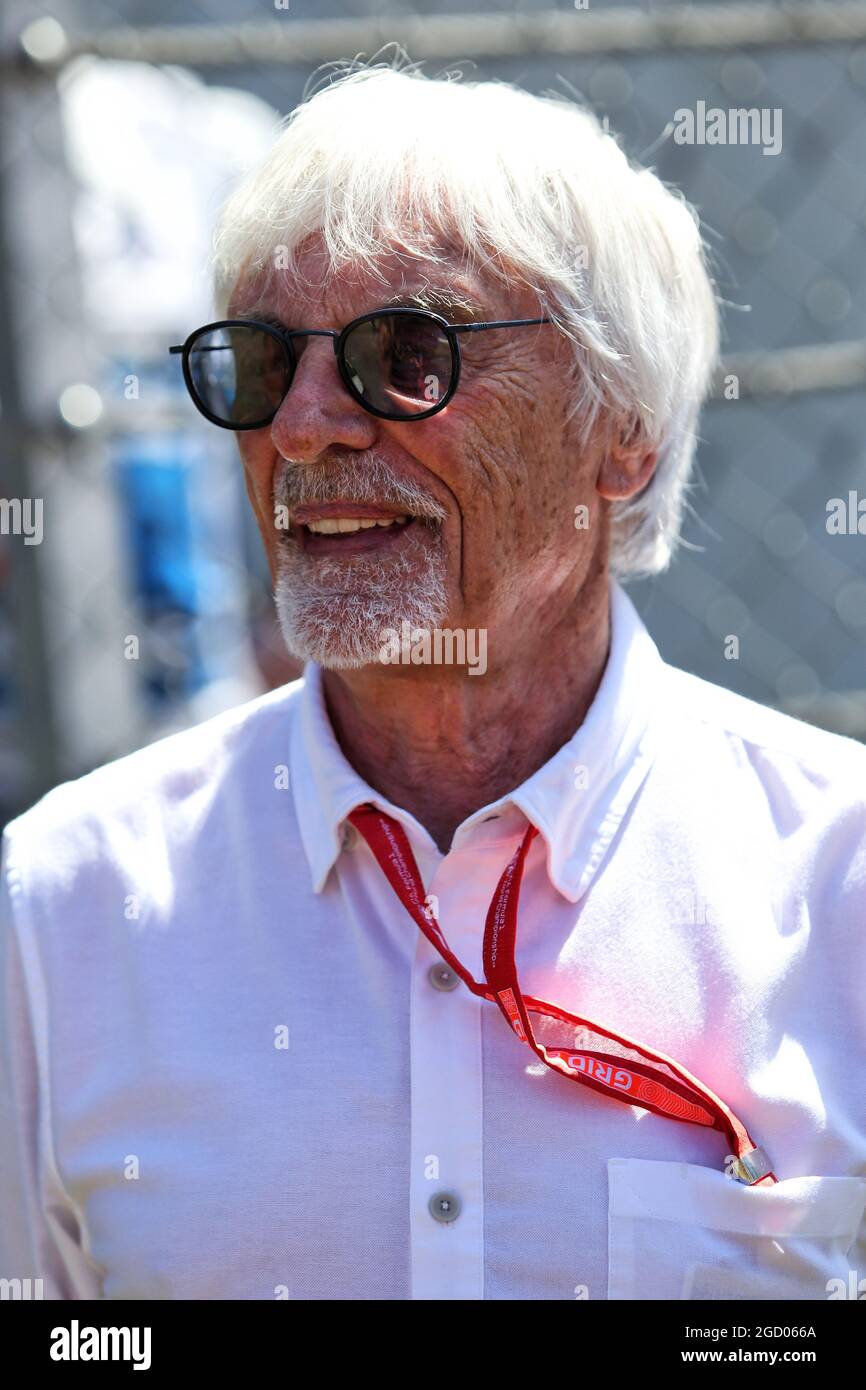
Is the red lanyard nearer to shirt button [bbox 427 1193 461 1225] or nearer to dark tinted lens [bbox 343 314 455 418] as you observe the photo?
shirt button [bbox 427 1193 461 1225]

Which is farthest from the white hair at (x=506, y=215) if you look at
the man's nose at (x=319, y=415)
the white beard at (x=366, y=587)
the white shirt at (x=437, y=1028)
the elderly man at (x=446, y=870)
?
the white shirt at (x=437, y=1028)

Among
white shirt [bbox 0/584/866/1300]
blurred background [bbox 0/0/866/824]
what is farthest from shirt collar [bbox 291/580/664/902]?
blurred background [bbox 0/0/866/824]

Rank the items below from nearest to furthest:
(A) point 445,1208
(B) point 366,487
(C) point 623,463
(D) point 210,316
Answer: (A) point 445,1208 < (B) point 366,487 < (C) point 623,463 < (D) point 210,316

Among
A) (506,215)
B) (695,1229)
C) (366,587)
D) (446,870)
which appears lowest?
(695,1229)

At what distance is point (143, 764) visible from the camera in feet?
6.10

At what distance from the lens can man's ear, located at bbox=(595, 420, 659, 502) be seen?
72.8 inches

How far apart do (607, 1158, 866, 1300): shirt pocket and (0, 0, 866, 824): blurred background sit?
1302 mm

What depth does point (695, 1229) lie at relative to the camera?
1.53 m

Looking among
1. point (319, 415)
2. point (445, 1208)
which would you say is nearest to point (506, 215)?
point (319, 415)

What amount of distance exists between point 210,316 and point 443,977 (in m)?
0.99

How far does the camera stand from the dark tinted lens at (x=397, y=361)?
63.3 inches

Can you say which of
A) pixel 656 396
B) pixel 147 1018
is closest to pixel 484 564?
pixel 656 396

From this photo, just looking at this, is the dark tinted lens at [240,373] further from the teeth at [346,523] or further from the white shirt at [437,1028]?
the white shirt at [437,1028]

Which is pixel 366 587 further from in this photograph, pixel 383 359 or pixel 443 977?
pixel 443 977
